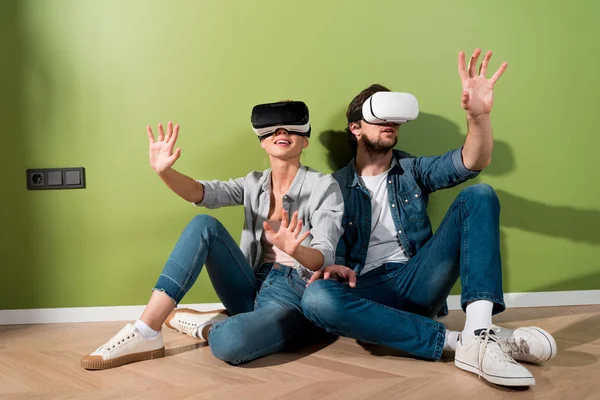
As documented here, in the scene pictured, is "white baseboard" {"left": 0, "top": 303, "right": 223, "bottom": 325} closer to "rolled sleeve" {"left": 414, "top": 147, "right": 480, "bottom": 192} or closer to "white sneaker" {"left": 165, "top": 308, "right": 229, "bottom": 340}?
"white sneaker" {"left": 165, "top": 308, "right": 229, "bottom": 340}

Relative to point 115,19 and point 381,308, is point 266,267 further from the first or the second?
point 115,19

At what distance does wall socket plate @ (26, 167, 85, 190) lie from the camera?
233cm

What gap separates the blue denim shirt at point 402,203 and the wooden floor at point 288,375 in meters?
0.35

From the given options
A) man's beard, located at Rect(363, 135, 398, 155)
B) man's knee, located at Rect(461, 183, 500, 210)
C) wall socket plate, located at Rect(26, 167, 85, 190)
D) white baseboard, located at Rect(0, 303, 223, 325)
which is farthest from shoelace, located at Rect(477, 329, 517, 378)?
wall socket plate, located at Rect(26, 167, 85, 190)

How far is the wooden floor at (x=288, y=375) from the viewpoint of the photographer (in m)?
1.44

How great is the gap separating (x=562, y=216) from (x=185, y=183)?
163 centimetres

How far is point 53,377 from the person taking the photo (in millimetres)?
1633

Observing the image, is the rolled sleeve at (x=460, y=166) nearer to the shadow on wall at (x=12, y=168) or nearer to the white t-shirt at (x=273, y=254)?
the white t-shirt at (x=273, y=254)

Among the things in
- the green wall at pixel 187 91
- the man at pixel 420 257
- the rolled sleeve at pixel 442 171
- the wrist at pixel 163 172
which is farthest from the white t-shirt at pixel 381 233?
the wrist at pixel 163 172

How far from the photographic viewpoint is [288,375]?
1593 millimetres

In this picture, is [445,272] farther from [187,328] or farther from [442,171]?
[187,328]

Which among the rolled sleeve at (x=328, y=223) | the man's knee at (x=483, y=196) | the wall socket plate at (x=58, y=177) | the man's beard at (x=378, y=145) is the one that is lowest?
the rolled sleeve at (x=328, y=223)

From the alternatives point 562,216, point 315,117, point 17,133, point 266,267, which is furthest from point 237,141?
point 562,216

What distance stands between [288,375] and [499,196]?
4.32 ft
